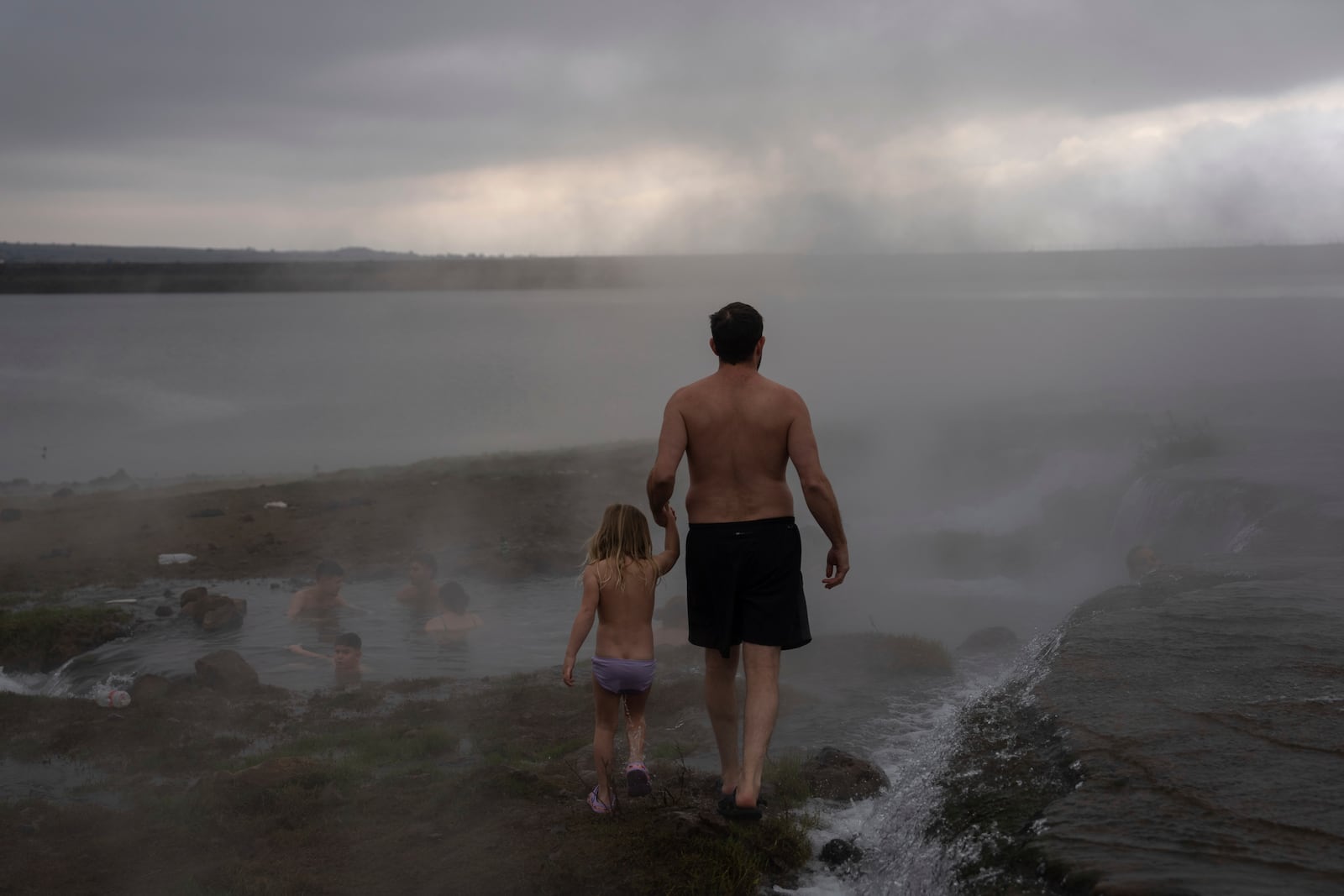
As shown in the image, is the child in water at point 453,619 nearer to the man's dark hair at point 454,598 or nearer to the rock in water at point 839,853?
the man's dark hair at point 454,598

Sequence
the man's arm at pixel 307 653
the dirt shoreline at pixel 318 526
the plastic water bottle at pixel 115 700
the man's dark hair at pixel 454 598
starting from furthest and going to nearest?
the dirt shoreline at pixel 318 526 → the man's dark hair at pixel 454 598 → the man's arm at pixel 307 653 → the plastic water bottle at pixel 115 700

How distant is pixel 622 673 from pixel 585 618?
329mm

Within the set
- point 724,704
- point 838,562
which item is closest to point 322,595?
point 724,704

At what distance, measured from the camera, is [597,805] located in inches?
200

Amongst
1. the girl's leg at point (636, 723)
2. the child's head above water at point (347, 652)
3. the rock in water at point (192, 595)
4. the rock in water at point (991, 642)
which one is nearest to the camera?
the girl's leg at point (636, 723)

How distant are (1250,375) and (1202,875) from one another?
30.6m

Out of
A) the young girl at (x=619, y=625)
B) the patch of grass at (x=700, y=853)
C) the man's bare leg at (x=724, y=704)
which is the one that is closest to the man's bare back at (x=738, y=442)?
the young girl at (x=619, y=625)

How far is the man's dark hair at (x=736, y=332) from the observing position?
459 centimetres

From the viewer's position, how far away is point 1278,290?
296 ft

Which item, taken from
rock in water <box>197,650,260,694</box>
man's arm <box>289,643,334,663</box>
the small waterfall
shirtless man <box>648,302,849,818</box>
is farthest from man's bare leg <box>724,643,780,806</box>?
the small waterfall

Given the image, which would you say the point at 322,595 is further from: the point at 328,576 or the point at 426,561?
the point at 426,561

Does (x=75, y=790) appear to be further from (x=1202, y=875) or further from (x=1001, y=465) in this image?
(x=1001, y=465)

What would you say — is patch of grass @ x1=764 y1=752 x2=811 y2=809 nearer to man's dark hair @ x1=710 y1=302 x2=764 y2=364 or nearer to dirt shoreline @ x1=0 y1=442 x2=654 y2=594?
man's dark hair @ x1=710 y1=302 x2=764 y2=364

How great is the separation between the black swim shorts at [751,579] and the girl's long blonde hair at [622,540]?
20.6 inches
